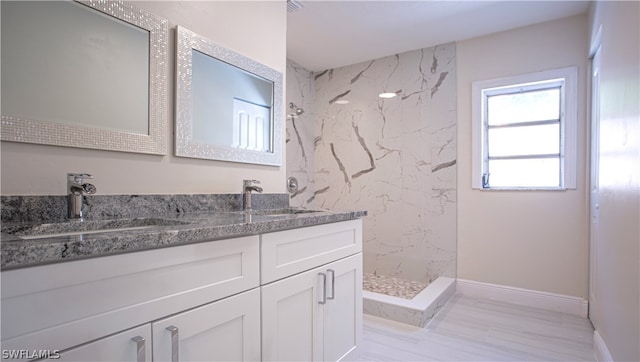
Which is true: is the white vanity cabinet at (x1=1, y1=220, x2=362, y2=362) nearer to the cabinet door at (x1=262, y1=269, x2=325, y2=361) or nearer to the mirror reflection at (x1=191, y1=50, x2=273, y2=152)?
the cabinet door at (x1=262, y1=269, x2=325, y2=361)

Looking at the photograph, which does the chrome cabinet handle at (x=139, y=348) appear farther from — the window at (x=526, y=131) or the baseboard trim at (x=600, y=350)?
the window at (x=526, y=131)

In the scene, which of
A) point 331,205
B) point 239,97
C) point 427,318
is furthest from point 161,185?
point 331,205

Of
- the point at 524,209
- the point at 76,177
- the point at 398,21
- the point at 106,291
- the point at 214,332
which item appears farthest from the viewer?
the point at 524,209

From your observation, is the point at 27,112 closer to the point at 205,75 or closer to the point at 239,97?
the point at 205,75

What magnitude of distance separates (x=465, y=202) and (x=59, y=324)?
3.22m

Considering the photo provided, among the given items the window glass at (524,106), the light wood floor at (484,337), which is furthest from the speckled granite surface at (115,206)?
the window glass at (524,106)

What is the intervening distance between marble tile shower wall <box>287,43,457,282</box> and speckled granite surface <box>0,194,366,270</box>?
6.21 ft

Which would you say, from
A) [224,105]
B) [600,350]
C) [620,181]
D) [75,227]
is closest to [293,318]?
[75,227]

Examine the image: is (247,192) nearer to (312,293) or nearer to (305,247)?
(305,247)

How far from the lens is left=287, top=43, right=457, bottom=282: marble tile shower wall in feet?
10.9

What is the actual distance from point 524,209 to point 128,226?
3.10m

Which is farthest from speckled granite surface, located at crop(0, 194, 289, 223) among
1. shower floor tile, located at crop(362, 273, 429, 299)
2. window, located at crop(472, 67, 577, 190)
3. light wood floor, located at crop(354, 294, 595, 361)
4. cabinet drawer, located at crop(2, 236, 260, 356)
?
window, located at crop(472, 67, 577, 190)

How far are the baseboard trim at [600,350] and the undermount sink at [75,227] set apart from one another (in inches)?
91.4

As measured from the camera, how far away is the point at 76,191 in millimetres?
1142
